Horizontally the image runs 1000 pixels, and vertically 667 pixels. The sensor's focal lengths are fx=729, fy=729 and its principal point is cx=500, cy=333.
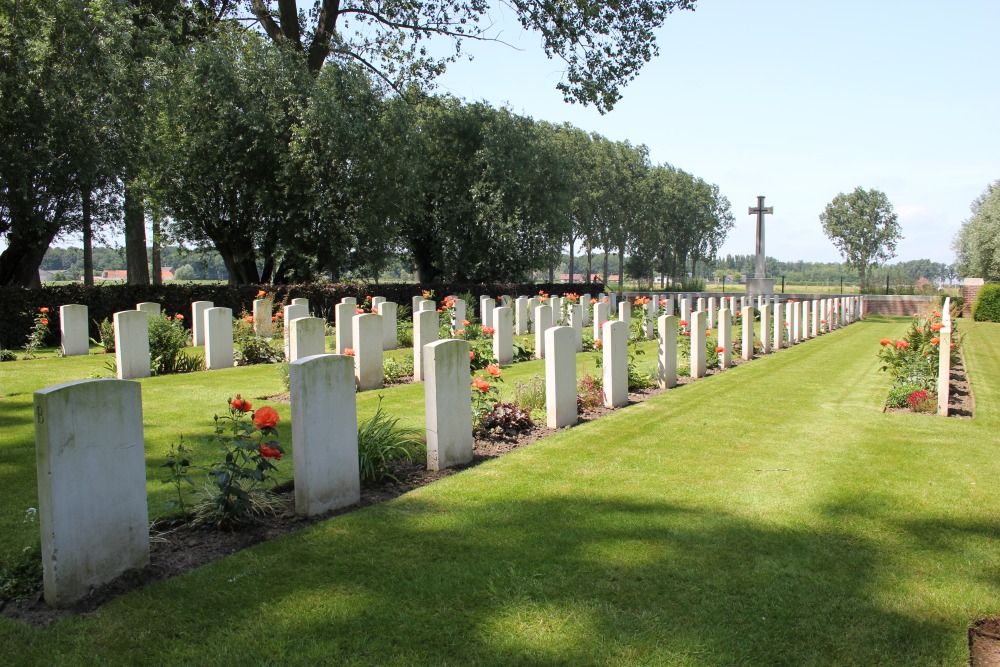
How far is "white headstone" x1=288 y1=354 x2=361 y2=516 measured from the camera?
187 inches

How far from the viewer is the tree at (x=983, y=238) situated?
35.3 metres

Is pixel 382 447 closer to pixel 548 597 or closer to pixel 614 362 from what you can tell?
pixel 548 597

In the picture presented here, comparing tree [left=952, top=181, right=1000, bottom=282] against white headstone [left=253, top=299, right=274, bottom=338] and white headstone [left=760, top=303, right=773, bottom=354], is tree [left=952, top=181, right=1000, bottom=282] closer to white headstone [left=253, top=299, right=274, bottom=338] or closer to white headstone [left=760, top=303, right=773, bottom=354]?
white headstone [left=760, top=303, right=773, bottom=354]

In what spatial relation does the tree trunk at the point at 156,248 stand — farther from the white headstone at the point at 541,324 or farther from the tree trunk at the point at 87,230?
the white headstone at the point at 541,324

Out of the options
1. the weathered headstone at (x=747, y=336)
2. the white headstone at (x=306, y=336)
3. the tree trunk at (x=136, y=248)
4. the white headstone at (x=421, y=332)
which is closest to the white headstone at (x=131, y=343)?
the white headstone at (x=306, y=336)

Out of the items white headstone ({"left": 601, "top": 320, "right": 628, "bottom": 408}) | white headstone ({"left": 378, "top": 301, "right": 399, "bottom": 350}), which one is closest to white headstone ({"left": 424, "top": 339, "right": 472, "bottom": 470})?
white headstone ({"left": 601, "top": 320, "right": 628, "bottom": 408})

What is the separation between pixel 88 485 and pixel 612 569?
2.79 meters

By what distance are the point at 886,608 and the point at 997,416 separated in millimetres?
6462

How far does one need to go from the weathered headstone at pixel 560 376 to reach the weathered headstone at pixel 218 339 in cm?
722

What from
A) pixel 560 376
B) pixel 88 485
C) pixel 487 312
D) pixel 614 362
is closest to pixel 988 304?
pixel 487 312

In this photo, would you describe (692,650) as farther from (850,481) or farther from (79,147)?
(79,147)

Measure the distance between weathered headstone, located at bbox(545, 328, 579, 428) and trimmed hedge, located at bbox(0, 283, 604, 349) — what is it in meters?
10.6

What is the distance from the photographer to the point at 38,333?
49.9 feet

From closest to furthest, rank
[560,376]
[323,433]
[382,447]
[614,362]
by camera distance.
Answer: [323,433], [382,447], [560,376], [614,362]
